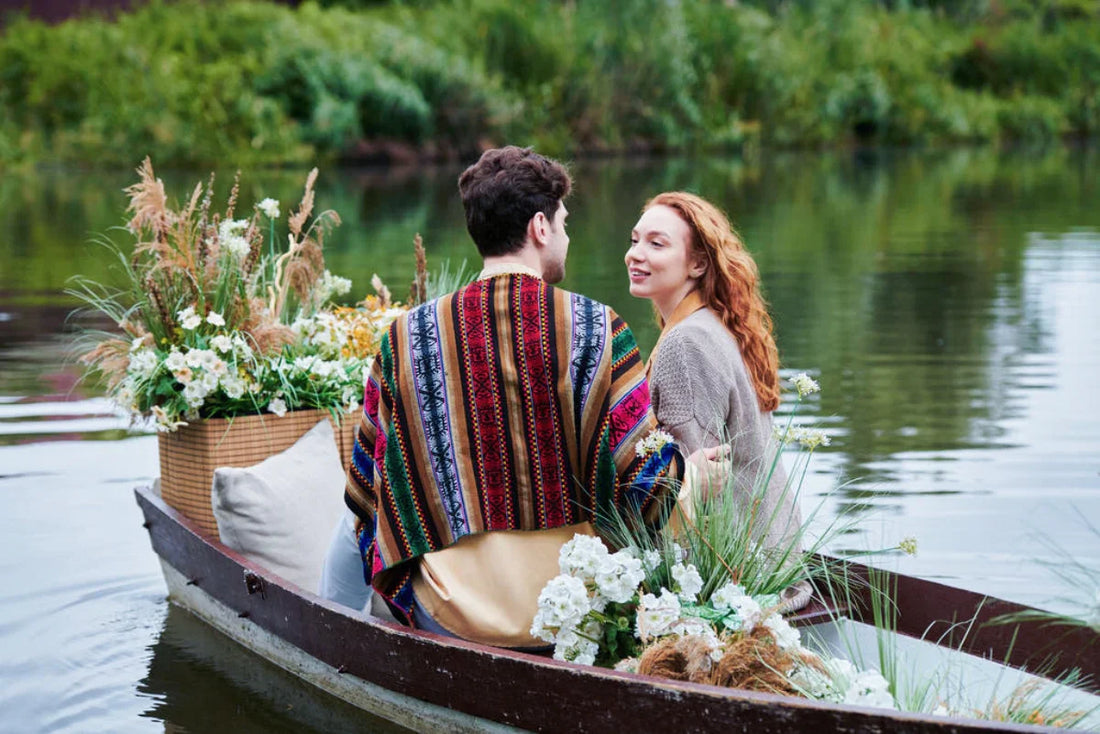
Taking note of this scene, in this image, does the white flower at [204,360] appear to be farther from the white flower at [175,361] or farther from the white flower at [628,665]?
the white flower at [628,665]

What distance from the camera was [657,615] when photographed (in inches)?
145

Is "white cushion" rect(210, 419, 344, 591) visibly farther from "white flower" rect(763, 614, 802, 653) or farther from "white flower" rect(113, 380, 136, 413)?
"white flower" rect(763, 614, 802, 653)

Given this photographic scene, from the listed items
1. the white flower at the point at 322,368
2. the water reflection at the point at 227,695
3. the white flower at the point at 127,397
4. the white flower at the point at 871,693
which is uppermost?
the white flower at the point at 322,368

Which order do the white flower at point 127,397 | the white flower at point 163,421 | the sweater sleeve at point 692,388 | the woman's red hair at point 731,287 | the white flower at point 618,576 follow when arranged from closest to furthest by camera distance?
the white flower at point 618,576, the sweater sleeve at point 692,388, the woman's red hair at point 731,287, the white flower at point 163,421, the white flower at point 127,397

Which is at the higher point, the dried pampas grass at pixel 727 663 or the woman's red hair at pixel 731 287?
the woman's red hair at pixel 731 287

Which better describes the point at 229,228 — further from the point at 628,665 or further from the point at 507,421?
the point at 628,665

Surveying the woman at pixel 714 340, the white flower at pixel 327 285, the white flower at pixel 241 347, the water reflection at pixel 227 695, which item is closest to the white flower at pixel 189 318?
the white flower at pixel 241 347

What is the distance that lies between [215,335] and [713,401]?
6.17 ft

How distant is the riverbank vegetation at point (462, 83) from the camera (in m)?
31.6

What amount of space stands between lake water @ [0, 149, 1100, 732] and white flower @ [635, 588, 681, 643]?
62cm

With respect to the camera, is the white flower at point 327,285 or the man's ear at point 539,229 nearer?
the man's ear at point 539,229

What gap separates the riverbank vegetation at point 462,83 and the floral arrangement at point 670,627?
2780 cm

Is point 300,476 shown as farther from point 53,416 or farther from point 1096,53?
point 1096,53

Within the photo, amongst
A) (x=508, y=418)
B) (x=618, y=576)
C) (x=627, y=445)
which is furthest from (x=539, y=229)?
(x=618, y=576)
